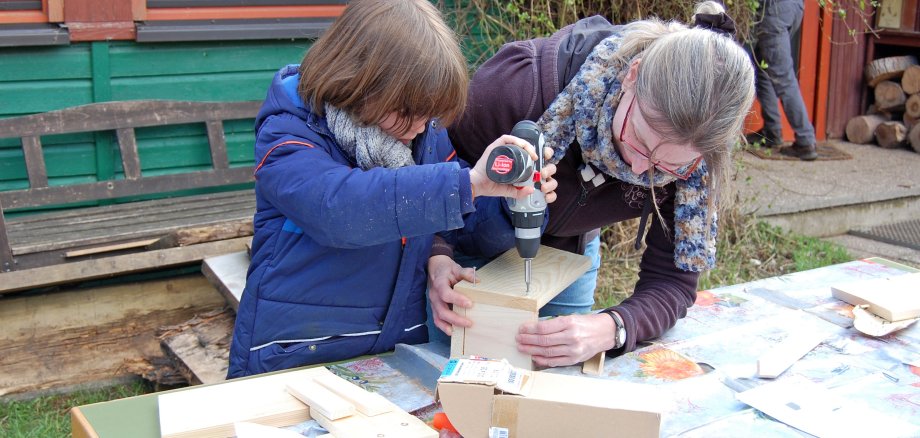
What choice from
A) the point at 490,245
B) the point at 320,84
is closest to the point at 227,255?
the point at 490,245

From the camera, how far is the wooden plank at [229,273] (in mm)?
3896

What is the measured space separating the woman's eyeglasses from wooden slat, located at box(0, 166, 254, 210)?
9.76 ft

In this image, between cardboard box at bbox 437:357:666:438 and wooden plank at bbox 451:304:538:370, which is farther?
wooden plank at bbox 451:304:538:370

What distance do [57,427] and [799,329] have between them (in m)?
2.95

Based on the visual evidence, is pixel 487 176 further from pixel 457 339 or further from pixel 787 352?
pixel 787 352

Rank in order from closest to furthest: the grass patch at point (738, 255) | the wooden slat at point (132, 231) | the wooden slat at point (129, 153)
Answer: the wooden slat at point (132, 231)
the wooden slat at point (129, 153)
the grass patch at point (738, 255)

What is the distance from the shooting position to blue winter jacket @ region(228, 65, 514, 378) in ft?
6.04

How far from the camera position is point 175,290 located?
447cm

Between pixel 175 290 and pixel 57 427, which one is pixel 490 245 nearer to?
pixel 57 427

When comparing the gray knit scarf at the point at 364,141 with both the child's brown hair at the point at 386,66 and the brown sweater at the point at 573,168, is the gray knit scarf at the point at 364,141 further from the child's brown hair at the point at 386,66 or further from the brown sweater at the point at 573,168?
the brown sweater at the point at 573,168

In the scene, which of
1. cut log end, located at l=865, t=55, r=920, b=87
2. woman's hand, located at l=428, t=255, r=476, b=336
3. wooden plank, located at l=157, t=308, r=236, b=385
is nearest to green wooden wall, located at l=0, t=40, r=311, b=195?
wooden plank, located at l=157, t=308, r=236, b=385

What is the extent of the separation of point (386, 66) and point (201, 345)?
2550mm

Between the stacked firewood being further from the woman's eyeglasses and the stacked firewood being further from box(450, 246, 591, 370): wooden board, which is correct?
box(450, 246, 591, 370): wooden board

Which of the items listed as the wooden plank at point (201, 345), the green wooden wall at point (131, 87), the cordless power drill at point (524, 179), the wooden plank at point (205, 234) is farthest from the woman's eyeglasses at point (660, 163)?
the green wooden wall at point (131, 87)
